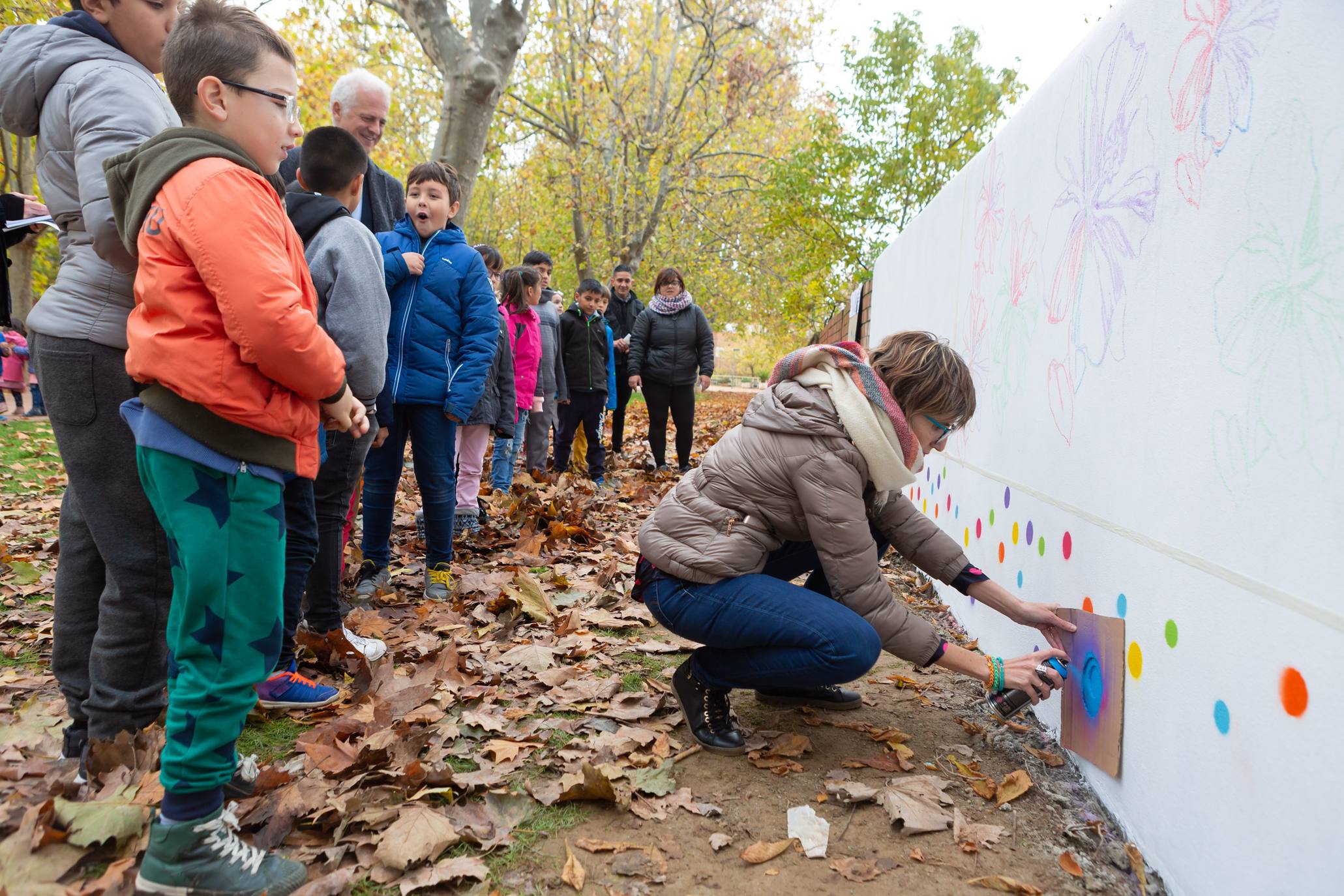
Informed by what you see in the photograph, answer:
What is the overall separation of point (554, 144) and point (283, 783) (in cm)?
2172

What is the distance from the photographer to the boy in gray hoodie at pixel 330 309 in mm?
2801

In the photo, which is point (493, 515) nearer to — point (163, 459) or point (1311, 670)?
point (163, 459)

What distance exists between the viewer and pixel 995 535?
11.5ft

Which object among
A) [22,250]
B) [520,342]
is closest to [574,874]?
[520,342]

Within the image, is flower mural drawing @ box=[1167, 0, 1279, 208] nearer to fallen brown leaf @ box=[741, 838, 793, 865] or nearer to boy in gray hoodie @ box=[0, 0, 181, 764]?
fallen brown leaf @ box=[741, 838, 793, 865]

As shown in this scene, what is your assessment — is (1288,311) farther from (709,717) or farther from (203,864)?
(203,864)

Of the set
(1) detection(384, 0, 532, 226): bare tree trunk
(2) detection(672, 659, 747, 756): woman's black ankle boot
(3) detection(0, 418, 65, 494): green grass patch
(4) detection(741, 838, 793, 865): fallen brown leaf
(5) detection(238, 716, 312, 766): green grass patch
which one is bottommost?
(3) detection(0, 418, 65, 494): green grass patch

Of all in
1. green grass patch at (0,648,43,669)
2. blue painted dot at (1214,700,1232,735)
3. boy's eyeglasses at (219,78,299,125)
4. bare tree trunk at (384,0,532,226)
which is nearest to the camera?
blue painted dot at (1214,700,1232,735)

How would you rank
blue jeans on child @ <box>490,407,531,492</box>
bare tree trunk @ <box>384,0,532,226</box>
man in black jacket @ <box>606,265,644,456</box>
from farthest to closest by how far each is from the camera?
man in black jacket @ <box>606,265,644,456</box> → bare tree trunk @ <box>384,0,532,226</box> → blue jeans on child @ <box>490,407,531,492</box>

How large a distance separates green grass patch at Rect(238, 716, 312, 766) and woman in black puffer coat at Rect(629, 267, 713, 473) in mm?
5971

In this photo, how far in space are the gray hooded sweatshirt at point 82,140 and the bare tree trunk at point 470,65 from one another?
17.0 feet

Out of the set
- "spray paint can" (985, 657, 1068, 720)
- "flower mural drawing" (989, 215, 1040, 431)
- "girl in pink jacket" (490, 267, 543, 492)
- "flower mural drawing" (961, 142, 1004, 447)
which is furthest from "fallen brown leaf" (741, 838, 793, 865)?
"girl in pink jacket" (490, 267, 543, 492)

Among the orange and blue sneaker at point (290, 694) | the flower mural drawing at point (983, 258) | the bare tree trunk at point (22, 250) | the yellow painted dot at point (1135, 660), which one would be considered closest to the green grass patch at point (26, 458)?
the bare tree trunk at point (22, 250)

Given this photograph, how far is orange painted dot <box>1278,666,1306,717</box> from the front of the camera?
1.46 meters
